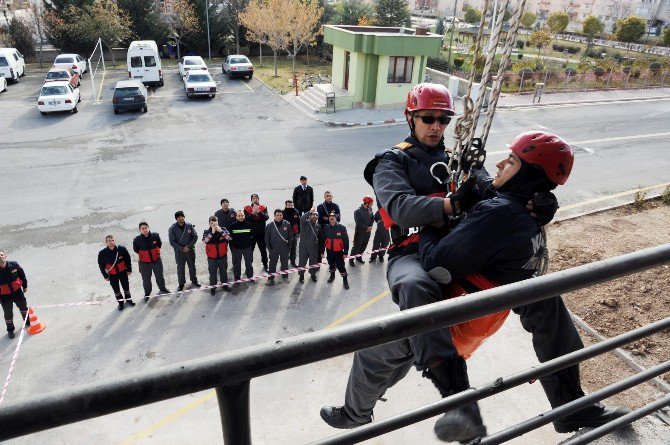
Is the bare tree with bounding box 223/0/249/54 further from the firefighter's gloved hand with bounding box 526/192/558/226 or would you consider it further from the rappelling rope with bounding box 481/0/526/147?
the firefighter's gloved hand with bounding box 526/192/558/226

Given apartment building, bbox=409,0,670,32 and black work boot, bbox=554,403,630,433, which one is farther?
A: apartment building, bbox=409,0,670,32

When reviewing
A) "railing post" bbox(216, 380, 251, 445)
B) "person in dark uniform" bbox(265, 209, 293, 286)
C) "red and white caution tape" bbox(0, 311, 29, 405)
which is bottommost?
"red and white caution tape" bbox(0, 311, 29, 405)

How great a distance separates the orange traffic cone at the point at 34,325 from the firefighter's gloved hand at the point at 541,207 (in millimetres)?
9155

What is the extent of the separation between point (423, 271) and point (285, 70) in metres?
36.9

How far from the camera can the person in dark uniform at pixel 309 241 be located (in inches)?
425

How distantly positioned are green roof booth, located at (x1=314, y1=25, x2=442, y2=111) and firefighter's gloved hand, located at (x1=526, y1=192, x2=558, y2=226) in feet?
75.2

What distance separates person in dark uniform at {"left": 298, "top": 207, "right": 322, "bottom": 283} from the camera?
1080cm

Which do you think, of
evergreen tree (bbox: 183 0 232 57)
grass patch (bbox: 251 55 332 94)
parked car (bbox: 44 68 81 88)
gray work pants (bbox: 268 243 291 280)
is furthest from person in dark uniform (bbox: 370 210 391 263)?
evergreen tree (bbox: 183 0 232 57)

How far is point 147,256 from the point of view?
9.88 meters

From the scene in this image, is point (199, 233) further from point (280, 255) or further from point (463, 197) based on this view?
point (463, 197)

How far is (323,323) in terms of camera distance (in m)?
9.20

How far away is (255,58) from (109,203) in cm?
3247

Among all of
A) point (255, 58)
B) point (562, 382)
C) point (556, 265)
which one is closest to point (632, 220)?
point (556, 265)

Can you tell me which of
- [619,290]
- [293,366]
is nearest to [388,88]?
[619,290]
